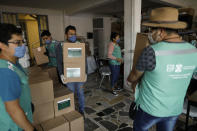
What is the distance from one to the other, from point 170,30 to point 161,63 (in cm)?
26

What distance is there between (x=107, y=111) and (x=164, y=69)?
187cm

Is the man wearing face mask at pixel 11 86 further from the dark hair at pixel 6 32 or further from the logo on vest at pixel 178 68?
the logo on vest at pixel 178 68

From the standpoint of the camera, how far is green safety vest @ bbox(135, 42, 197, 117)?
90 centimetres

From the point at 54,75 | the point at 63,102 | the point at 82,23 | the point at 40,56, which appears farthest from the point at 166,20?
the point at 82,23

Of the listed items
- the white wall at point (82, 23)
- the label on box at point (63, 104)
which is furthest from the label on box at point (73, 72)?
the white wall at point (82, 23)

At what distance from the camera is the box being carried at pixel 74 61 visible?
1.86 m

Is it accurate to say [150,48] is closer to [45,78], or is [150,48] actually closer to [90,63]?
[45,78]

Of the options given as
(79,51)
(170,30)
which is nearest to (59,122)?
(79,51)

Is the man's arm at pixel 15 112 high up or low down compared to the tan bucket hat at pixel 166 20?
down

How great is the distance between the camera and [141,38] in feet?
4.22

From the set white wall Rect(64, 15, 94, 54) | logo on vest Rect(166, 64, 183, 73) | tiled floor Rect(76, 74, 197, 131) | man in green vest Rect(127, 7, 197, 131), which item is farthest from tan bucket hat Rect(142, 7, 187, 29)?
white wall Rect(64, 15, 94, 54)

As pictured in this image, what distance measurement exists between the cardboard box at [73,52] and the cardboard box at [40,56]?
3.51ft

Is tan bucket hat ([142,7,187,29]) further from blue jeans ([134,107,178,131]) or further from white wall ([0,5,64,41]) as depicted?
white wall ([0,5,64,41])

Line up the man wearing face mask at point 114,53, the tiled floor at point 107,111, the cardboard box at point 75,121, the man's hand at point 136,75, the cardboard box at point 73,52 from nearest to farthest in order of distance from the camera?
the man's hand at point 136,75
the cardboard box at point 75,121
the cardboard box at point 73,52
the tiled floor at point 107,111
the man wearing face mask at point 114,53
